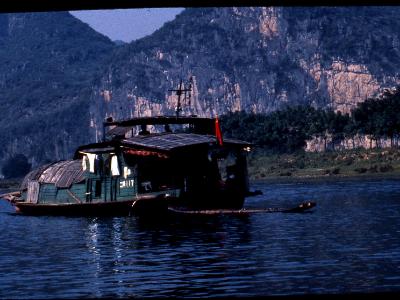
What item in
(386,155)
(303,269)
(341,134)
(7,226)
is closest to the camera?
(303,269)

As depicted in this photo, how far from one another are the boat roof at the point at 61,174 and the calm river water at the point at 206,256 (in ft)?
22.6

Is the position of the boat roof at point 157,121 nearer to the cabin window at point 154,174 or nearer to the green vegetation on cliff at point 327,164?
the cabin window at point 154,174

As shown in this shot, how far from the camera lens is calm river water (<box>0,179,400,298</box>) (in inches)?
814

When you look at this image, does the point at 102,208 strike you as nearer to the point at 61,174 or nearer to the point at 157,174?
the point at 157,174

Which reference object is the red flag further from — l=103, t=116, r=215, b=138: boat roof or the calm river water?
l=103, t=116, r=215, b=138: boat roof

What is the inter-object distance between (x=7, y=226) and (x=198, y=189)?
42.3 ft

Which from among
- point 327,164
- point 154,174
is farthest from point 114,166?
point 327,164

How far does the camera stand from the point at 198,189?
51812 mm

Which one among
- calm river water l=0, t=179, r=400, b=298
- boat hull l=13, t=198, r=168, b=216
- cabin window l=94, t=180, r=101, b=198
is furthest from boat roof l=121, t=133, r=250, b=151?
cabin window l=94, t=180, r=101, b=198

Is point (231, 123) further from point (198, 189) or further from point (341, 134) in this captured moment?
point (198, 189)

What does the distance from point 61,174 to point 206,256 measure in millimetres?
34355

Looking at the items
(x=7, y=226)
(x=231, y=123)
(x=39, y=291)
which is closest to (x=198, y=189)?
(x=7, y=226)

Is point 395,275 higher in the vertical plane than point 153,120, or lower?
lower

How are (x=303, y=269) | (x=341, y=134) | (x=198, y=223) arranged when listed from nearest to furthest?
(x=303, y=269)
(x=198, y=223)
(x=341, y=134)
